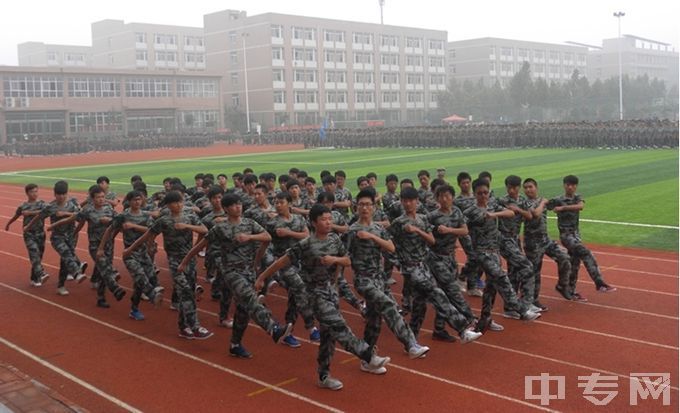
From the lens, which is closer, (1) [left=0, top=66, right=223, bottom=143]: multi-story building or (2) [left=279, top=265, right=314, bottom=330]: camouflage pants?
(2) [left=279, top=265, right=314, bottom=330]: camouflage pants

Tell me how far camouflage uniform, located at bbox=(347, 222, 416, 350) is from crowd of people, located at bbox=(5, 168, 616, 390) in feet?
0.03

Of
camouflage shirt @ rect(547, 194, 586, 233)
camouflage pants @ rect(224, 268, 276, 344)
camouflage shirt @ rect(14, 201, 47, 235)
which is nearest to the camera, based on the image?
camouflage pants @ rect(224, 268, 276, 344)

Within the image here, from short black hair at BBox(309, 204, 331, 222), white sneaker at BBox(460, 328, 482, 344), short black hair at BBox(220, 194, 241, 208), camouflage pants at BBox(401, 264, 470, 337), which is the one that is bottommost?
white sneaker at BBox(460, 328, 482, 344)

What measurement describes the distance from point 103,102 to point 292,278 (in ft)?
204

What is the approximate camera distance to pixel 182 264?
26.1ft

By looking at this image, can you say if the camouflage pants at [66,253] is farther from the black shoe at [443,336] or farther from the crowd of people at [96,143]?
the crowd of people at [96,143]

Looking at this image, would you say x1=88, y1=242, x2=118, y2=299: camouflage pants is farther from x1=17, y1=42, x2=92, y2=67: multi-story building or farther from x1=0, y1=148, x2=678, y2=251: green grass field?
x1=17, y1=42, x2=92, y2=67: multi-story building

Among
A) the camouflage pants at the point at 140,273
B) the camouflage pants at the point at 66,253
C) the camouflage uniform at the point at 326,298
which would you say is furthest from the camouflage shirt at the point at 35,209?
the camouflage uniform at the point at 326,298

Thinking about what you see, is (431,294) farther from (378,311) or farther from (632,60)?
(632,60)

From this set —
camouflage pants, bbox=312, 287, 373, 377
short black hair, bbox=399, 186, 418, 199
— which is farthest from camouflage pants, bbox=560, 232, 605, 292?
camouflage pants, bbox=312, 287, 373, 377

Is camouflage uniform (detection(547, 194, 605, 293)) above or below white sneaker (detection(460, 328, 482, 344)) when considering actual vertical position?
above

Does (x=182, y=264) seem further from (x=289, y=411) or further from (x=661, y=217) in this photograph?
(x=661, y=217)

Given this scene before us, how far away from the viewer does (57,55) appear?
10425 cm

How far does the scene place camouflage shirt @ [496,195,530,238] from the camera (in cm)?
894
